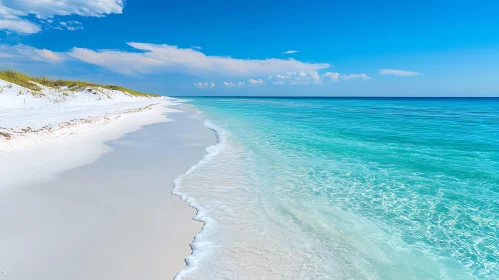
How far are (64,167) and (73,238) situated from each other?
4.54 metres

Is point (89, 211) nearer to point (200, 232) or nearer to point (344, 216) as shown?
point (200, 232)

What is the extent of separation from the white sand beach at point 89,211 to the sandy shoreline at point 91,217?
13 millimetres

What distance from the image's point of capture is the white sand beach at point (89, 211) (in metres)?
3.54

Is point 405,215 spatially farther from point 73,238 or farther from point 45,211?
point 45,211

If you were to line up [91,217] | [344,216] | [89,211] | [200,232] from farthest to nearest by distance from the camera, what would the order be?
[344,216] < [89,211] < [91,217] < [200,232]

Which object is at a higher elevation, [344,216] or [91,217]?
[91,217]

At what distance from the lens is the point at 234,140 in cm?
1407

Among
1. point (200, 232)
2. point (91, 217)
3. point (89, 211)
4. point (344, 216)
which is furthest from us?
point (344, 216)

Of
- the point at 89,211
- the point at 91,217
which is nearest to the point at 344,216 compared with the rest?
the point at 91,217

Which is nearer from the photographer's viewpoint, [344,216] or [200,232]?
[200,232]

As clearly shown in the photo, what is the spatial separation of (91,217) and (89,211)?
0.30 m

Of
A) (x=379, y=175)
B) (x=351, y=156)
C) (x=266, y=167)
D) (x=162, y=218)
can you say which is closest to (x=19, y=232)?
(x=162, y=218)

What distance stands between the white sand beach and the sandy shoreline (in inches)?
0.5

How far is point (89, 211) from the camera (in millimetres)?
5086
